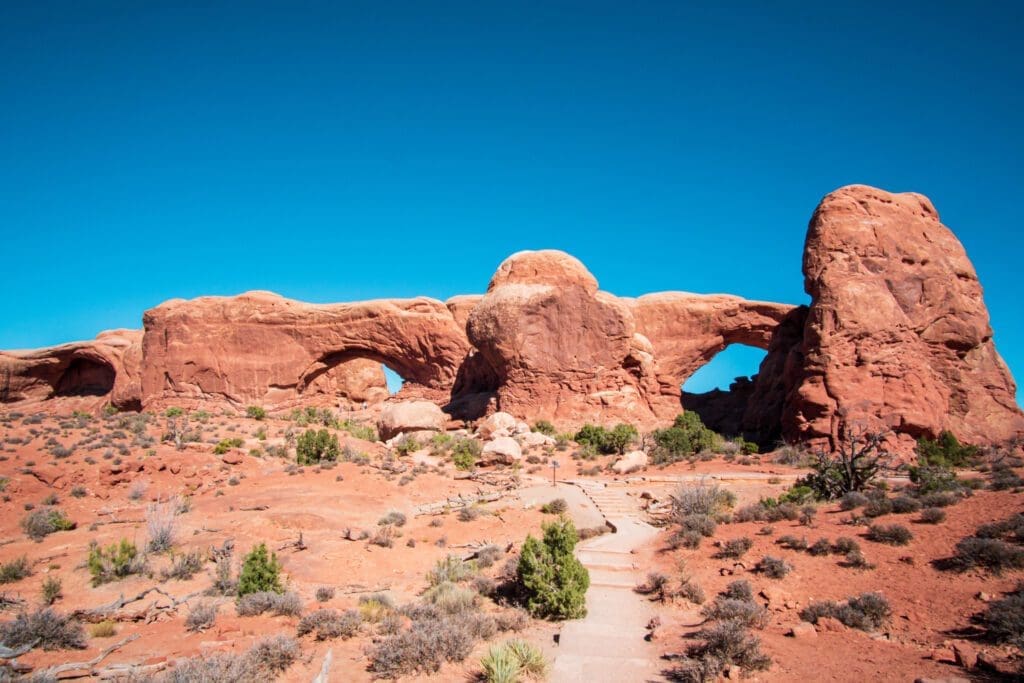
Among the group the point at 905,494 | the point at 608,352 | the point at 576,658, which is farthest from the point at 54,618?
the point at 608,352

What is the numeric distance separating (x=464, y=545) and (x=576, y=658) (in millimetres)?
5929

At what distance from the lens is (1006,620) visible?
6.10 metres

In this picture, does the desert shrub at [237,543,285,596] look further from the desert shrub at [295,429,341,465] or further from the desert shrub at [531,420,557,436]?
the desert shrub at [531,420,557,436]

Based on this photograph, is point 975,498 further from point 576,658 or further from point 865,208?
point 865,208

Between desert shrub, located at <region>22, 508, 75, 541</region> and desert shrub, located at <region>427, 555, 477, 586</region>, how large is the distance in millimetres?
8275

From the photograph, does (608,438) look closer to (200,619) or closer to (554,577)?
(554,577)

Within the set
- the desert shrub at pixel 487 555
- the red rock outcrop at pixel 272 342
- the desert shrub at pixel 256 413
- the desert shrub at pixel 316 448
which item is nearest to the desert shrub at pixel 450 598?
the desert shrub at pixel 487 555

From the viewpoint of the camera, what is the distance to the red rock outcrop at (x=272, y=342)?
3438 centimetres

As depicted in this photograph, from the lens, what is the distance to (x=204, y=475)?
16.5 meters

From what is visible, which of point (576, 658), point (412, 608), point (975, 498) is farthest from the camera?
point (975, 498)

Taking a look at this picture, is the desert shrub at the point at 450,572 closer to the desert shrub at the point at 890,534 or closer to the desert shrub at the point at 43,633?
the desert shrub at the point at 43,633

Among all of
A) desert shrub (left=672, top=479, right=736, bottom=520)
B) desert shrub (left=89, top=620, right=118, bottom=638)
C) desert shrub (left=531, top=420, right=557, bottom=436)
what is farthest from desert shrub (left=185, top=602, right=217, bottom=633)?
desert shrub (left=531, top=420, right=557, bottom=436)

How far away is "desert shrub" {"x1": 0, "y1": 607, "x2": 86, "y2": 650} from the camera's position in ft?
21.6

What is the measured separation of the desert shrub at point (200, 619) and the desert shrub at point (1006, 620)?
9.23 meters
